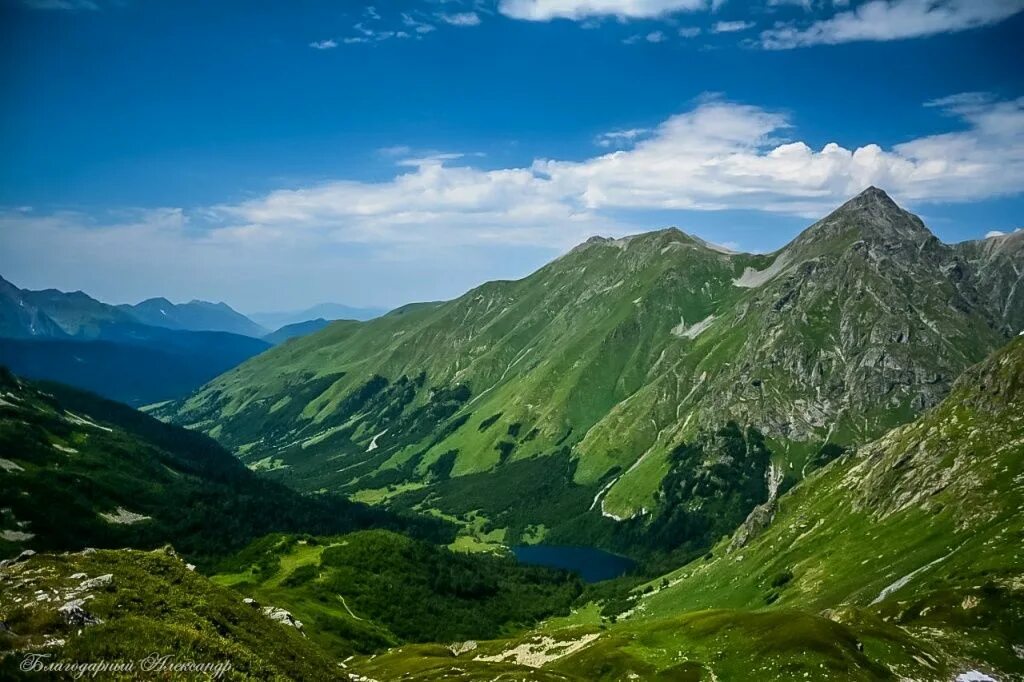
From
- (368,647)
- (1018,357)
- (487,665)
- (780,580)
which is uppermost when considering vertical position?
(1018,357)

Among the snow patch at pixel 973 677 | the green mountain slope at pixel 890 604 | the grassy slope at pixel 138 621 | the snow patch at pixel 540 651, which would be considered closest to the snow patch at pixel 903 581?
the green mountain slope at pixel 890 604

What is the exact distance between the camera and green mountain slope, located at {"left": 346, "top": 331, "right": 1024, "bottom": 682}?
7644 cm

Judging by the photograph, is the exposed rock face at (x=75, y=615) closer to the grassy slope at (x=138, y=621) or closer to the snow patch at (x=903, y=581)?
the grassy slope at (x=138, y=621)

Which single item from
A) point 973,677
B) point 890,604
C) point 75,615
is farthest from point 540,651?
point 75,615

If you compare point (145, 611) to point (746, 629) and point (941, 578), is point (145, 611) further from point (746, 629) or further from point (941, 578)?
point (941, 578)

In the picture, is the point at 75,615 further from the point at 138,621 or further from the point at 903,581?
the point at 903,581

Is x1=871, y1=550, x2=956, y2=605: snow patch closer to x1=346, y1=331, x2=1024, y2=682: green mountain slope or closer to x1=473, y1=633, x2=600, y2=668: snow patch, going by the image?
x1=346, y1=331, x2=1024, y2=682: green mountain slope

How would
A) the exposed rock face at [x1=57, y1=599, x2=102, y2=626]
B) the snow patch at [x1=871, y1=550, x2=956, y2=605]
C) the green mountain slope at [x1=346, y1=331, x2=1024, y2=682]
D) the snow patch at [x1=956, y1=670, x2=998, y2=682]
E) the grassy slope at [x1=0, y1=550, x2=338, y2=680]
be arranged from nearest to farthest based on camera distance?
the grassy slope at [x1=0, y1=550, x2=338, y2=680]
the exposed rock face at [x1=57, y1=599, x2=102, y2=626]
the snow patch at [x1=956, y1=670, x2=998, y2=682]
the green mountain slope at [x1=346, y1=331, x2=1024, y2=682]
the snow patch at [x1=871, y1=550, x2=956, y2=605]

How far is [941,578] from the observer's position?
371 ft

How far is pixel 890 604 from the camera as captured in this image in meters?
101

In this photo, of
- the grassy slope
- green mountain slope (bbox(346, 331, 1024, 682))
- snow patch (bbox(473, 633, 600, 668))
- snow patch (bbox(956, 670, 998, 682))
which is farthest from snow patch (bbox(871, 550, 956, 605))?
the grassy slope

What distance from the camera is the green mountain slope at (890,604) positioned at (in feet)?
251

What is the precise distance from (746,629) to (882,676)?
67.9ft

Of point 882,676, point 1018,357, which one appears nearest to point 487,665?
point 882,676
